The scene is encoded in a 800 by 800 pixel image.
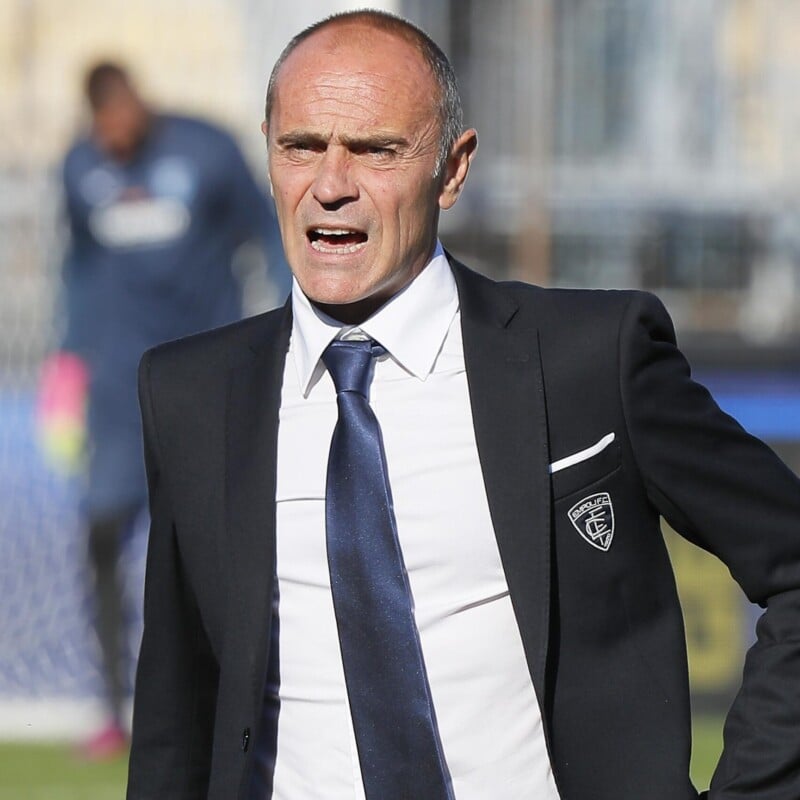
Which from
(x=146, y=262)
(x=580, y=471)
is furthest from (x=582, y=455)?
(x=146, y=262)

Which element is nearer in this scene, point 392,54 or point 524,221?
point 392,54

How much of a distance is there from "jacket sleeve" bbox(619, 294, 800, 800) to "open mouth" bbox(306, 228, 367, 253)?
1.09ft

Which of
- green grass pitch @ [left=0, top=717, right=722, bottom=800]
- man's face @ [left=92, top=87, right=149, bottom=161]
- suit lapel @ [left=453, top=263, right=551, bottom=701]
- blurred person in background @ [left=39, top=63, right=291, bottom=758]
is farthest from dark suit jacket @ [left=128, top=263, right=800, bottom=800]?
man's face @ [left=92, top=87, right=149, bottom=161]

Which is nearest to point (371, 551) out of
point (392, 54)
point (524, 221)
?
point (392, 54)

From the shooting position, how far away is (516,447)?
211 cm

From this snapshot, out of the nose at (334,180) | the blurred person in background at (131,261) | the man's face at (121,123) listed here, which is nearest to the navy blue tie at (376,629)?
the nose at (334,180)

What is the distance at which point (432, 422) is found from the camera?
85.8 inches

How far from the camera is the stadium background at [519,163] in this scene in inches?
262

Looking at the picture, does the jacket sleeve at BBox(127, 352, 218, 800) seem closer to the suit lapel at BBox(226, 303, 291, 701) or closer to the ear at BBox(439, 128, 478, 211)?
the suit lapel at BBox(226, 303, 291, 701)

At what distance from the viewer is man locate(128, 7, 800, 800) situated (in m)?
2.07

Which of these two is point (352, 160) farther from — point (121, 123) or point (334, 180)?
point (121, 123)

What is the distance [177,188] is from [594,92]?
6.54 ft

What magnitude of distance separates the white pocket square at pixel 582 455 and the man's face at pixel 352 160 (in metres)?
0.31

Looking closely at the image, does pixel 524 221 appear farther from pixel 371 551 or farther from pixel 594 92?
pixel 371 551
